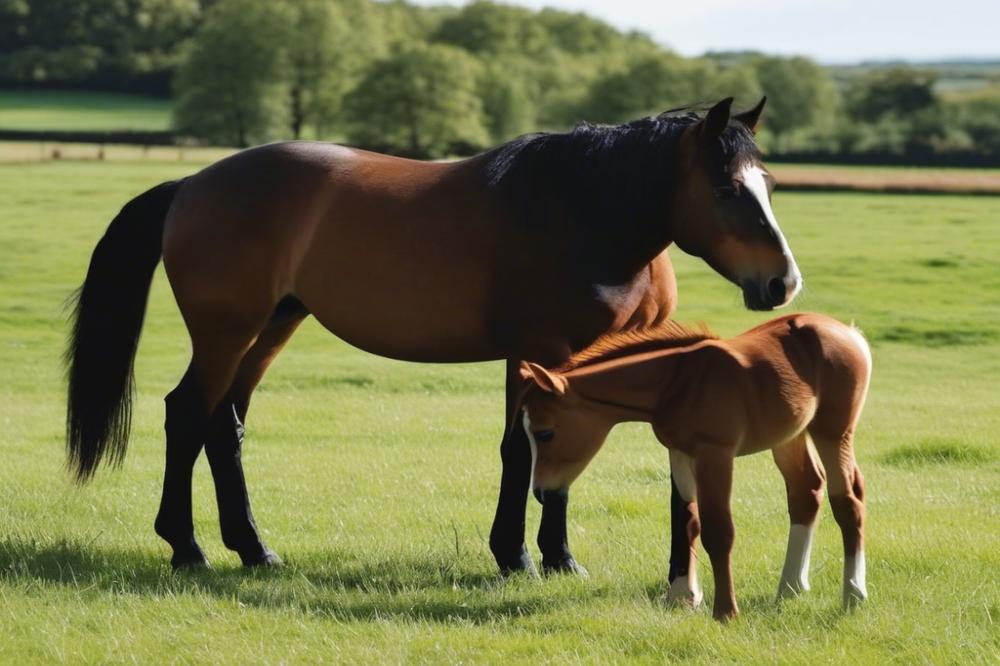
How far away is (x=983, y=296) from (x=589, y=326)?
16150mm

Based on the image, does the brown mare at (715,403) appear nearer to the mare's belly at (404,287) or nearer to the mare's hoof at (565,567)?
the mare's belly at (404,287)

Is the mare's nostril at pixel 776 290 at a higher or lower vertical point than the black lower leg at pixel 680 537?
higher

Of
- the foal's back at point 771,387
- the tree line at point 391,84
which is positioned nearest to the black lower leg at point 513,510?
the foal's back at point 771,387

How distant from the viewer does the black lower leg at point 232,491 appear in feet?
22.0

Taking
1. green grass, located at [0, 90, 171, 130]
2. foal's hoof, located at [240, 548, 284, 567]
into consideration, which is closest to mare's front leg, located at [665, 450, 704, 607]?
foal's hoof, located at [240, 548, 284, 567]

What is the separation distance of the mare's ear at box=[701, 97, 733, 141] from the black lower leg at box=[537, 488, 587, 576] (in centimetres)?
186

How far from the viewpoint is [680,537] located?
5.65m

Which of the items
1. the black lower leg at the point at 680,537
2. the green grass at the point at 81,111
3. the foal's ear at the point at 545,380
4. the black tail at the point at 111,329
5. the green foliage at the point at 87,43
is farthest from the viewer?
the green foliage at the point at 87,43

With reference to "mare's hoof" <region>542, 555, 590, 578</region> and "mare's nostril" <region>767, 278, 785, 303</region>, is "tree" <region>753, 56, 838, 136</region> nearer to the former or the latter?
"mare's hoof" <region>542, 555, 590, 578</region>

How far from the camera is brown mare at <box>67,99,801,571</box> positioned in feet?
18.9

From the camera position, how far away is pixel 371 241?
6379 millimetres

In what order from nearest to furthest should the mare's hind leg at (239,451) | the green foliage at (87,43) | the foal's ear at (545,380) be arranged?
1. the foal's ear at (545,380)
2. the mare's hind leg at (239,451)
3. the green foliage at (87,43)

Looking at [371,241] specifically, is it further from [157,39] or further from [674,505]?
[157,39]

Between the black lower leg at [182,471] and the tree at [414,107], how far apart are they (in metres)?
64.9
